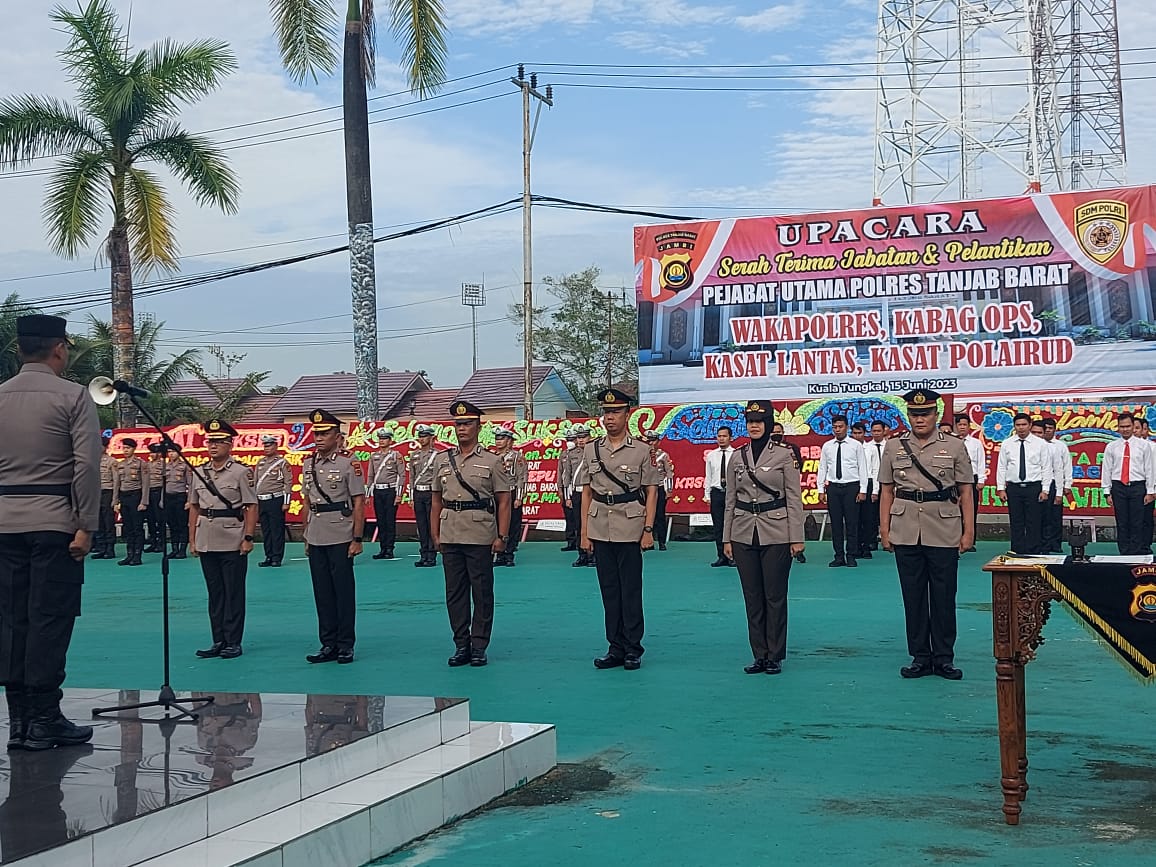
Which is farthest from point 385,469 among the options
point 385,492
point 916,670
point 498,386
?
point 498,386

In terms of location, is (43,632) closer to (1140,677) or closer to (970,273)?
(1140,677)

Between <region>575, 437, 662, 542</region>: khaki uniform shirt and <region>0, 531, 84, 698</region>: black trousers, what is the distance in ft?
12.6

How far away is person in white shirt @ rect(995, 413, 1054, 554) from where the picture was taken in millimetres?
13922

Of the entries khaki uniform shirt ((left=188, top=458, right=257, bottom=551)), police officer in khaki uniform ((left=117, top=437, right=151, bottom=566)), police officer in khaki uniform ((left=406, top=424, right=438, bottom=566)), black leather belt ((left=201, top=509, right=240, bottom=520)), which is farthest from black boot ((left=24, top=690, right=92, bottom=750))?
police officer in khaki uniform ((left=117, top=437, right=151, bottom=566))

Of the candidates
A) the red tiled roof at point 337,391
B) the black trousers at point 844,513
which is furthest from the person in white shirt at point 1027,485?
the red tiled roof at point 337,391

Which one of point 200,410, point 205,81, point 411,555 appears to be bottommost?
point 411,555

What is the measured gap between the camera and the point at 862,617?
10.0 m

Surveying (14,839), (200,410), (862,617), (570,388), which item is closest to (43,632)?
(14,839)

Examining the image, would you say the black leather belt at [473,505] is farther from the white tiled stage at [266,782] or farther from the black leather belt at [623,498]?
the white tiled stage at [266,782]

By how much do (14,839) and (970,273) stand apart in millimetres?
15883

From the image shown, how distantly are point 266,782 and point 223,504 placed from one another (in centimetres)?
502

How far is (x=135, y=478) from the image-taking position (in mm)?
17828

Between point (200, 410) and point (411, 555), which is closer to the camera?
point (411, 555)

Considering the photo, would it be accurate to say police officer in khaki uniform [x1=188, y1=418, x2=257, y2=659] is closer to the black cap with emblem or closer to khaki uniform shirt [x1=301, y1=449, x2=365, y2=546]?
khaki uniform shirt [x1=301, y1=449, x2=365, y2=546]
